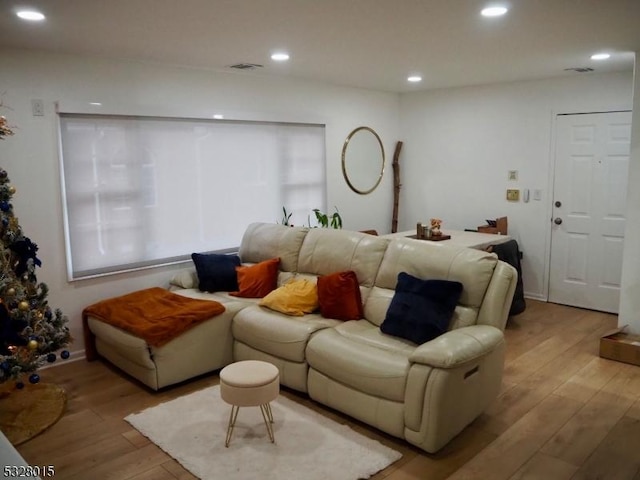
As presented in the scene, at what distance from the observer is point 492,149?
576cm

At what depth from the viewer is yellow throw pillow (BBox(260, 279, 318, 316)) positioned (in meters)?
3.62

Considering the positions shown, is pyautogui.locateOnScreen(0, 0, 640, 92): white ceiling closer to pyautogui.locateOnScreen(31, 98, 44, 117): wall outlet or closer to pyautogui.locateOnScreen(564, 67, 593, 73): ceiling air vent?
pyautogui.locateOnScreen(564, 67, 593, 73): ceiling air vent

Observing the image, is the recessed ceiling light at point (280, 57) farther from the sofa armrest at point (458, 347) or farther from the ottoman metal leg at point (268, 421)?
the ottoman metal leg at point (268, 421)

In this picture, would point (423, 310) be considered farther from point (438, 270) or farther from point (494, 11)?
point (494, 11)

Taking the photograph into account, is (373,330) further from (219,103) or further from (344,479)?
(219,103)

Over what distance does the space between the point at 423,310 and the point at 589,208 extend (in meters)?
3.05

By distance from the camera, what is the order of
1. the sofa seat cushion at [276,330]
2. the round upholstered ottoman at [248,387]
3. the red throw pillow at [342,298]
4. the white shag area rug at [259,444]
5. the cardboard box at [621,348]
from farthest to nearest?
the cardboard box at [621,348]
the red throw pillow at [342,298]
the sofa seat cushion at [276,330]
the round upholstered ottoman at [248,387]
the white shag area rug at [259,444]

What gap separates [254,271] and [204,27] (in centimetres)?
192

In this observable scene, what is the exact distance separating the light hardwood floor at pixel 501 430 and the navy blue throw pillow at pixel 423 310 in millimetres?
602

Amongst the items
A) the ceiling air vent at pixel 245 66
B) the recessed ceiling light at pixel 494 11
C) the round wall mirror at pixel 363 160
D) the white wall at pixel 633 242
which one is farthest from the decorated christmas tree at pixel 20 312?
the white wall at pixel 633 242

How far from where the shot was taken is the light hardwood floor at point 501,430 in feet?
8.45

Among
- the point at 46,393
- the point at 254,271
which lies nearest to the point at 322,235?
the point at 254,271

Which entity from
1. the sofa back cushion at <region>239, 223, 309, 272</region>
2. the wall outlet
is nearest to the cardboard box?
the sofa back cushion at <region>239, 223, 309, 272</region>

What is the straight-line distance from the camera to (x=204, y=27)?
3.12m
